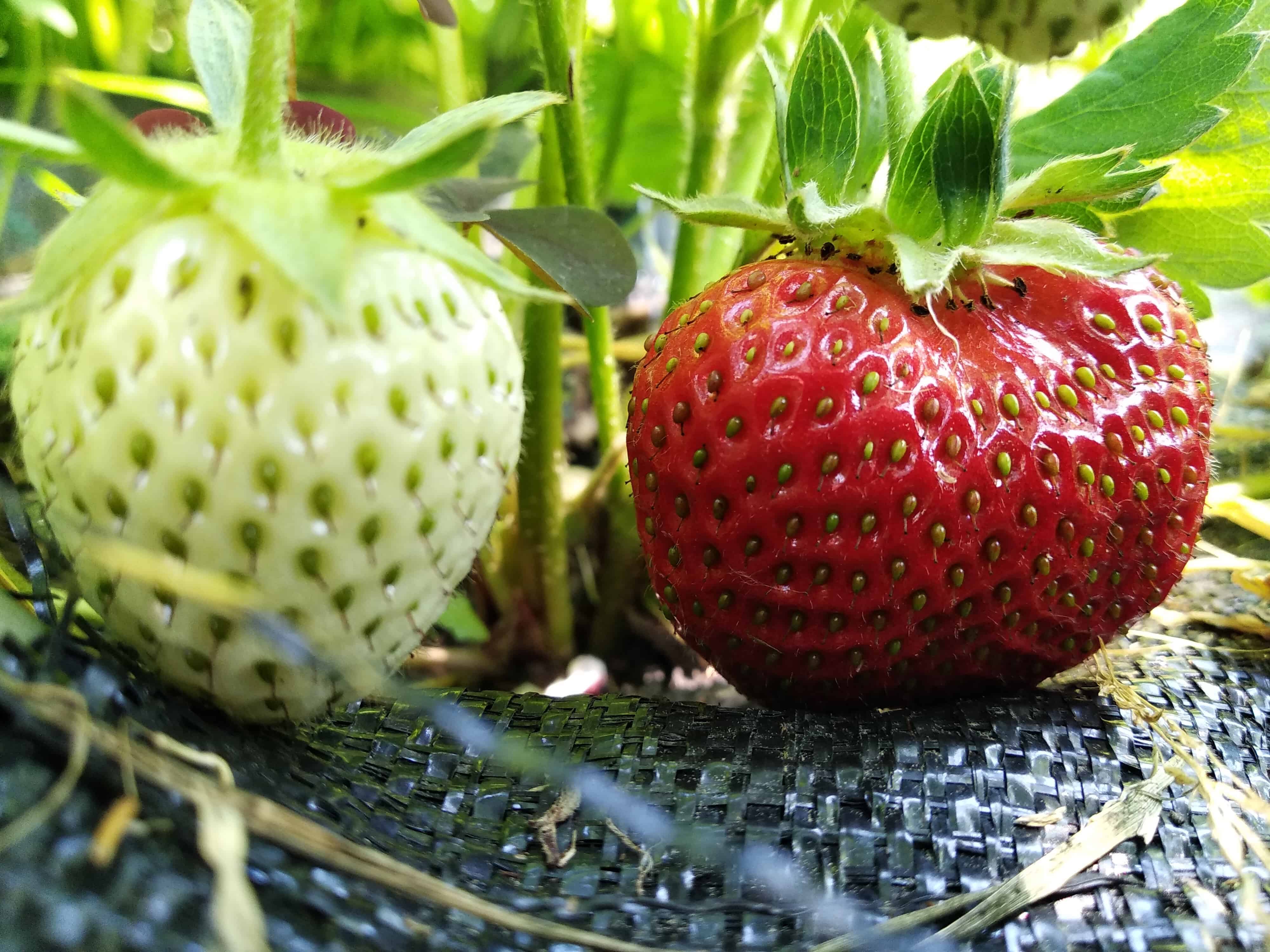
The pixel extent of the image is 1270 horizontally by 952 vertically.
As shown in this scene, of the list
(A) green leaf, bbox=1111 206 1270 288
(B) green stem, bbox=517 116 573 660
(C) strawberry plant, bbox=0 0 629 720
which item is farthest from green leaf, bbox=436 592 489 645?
(A) green leaf, bbox=1111 206 1270 288

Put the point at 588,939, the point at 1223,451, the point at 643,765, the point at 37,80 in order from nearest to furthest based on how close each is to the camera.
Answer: the point at 588,939 → the point at 643,765 → the point at 37,80 → the point at 1223,451

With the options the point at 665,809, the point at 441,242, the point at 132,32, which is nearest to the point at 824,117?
the point at 441,242

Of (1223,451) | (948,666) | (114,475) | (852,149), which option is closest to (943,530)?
(948,666)

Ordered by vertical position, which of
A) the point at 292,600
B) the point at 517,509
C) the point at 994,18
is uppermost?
the point at 994,18

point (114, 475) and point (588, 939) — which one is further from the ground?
point (114, 475)

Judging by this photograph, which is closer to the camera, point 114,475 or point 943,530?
point 114,475

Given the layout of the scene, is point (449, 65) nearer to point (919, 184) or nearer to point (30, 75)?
point (30, 75)

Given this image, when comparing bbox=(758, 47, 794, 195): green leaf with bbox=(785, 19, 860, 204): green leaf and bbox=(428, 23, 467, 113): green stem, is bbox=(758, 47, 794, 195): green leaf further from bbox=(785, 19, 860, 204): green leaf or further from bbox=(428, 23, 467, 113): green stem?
bbox=(428, 23, 467, 113): green stem

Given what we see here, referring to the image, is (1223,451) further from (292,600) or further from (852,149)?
(292,600)
